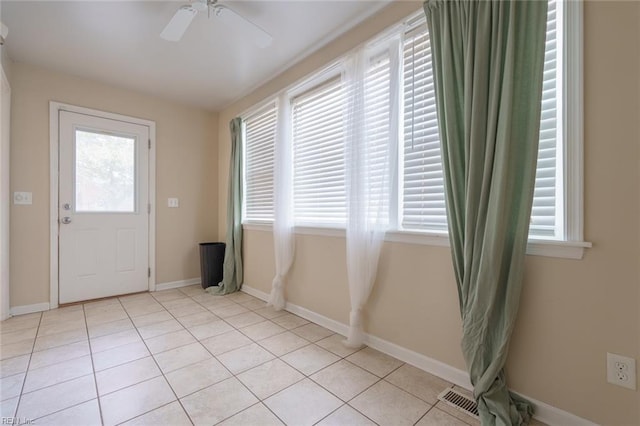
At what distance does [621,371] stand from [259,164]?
335 centimetres

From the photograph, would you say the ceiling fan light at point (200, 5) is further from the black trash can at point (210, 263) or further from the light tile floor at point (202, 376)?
the black trash can at point (210, 263)

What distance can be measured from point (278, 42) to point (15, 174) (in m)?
2.96

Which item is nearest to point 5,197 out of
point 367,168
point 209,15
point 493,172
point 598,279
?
point 209,15

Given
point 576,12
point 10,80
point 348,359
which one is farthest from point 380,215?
point 10,80

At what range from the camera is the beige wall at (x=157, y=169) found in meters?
2.88

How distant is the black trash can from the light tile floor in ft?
3.43

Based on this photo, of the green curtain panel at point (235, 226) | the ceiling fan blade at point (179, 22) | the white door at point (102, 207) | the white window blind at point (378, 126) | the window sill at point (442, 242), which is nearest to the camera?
the window sill at point (442, 242)

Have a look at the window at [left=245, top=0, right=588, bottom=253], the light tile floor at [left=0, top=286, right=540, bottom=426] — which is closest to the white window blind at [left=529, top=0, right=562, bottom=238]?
the window at [left=245, top=0, right=588, bottom=253]

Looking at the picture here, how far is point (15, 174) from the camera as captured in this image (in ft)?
9.32

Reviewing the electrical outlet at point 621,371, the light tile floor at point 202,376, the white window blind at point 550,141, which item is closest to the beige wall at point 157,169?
the light tile floor at point 202,376

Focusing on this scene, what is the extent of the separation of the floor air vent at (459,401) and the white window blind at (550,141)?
97 centimetres

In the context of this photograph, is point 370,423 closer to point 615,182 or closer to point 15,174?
point 615,182

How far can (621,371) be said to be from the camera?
120 centimetres

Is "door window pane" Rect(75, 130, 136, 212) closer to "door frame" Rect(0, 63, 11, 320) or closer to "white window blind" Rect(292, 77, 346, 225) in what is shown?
"door frame" Rect(0, 63, 11, 320)
